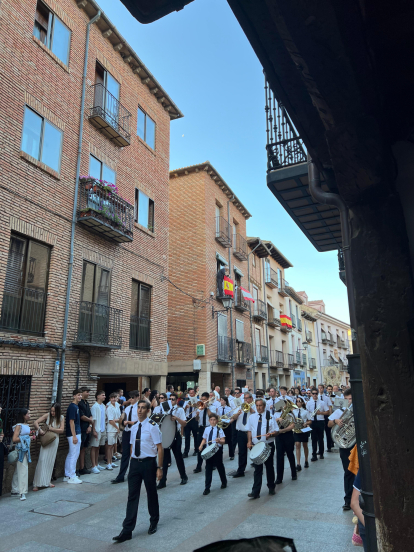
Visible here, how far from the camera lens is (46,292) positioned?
1087 cm

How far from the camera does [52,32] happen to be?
1216 centimetres

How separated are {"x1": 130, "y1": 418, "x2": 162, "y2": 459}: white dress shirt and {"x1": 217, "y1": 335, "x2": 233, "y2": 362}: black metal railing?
1460 centimetres

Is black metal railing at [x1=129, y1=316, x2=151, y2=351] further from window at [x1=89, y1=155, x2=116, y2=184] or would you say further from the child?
the child

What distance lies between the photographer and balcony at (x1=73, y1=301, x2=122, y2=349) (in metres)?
11.7

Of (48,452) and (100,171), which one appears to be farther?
(100,171)

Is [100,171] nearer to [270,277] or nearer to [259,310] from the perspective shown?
[259,310]

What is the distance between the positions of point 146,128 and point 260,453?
13.4m

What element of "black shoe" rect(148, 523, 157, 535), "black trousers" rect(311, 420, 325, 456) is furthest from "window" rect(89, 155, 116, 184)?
"black shoe" rect(148, 523, 157, 535)

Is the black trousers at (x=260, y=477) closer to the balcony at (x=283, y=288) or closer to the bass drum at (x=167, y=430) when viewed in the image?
the bass drum at (x=167, y=430)

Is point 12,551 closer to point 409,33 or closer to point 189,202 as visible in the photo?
A: point 409,33

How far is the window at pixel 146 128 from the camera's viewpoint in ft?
54.2

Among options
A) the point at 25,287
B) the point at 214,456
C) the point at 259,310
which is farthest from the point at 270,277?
the point at 214,456

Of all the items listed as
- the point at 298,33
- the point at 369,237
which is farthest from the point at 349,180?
the point at 298,33

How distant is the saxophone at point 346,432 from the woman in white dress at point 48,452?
6256 mm
